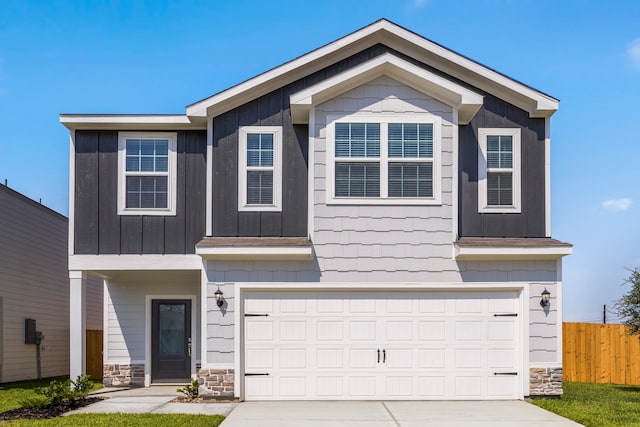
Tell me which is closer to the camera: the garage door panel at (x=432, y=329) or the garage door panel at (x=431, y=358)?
the garage door panel at (x=431, y=358)

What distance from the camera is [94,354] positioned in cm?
2211

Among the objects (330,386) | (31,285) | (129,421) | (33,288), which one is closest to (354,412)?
(330,386)

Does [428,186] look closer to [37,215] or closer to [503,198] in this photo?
[503,198]

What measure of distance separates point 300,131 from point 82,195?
186 inches

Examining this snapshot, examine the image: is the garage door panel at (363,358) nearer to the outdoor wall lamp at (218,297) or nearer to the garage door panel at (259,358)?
the garage door panel at (259,358)

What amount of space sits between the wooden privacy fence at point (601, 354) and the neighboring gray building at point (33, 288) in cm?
1471

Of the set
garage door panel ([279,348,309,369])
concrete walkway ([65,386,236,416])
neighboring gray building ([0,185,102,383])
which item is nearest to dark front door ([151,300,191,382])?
concrete walkway ([65,386,236,416])

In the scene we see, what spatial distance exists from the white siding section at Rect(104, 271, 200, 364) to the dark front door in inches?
9.3

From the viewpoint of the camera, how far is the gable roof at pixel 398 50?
14.8 metres

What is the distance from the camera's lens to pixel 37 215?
72.2ft

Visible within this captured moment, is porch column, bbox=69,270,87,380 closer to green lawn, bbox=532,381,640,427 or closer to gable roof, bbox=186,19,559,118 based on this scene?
gable roof, bbox=186,19,559,118

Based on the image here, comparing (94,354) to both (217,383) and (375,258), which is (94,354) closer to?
(217,383)

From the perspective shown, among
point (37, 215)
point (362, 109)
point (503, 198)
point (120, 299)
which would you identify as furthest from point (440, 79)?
point (37, 215)

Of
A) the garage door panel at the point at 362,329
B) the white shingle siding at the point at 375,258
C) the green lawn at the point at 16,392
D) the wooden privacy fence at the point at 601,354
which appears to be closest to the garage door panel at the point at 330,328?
the garage door panel at the point at 362,329
